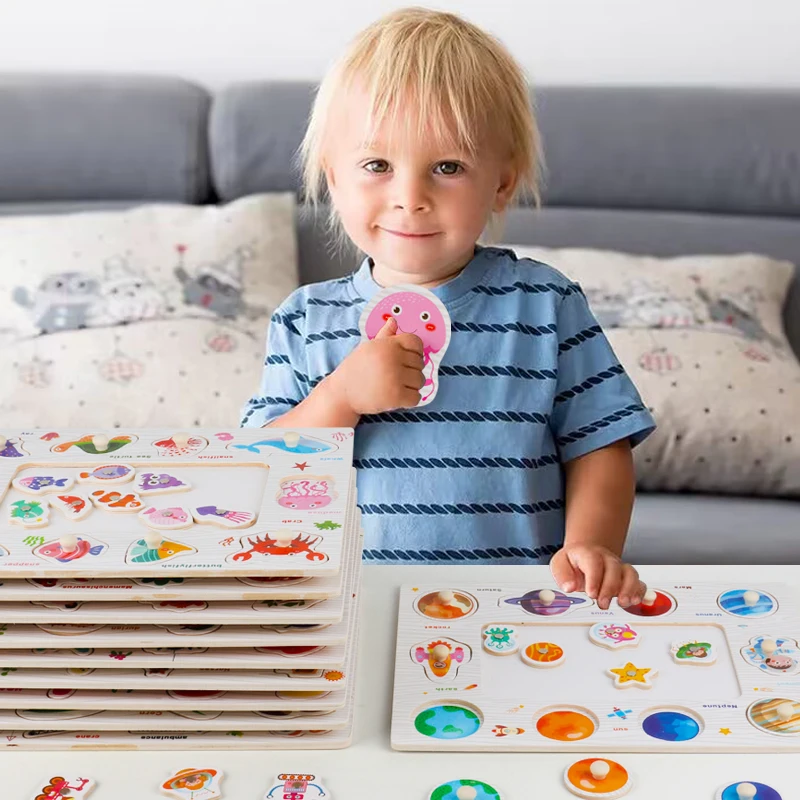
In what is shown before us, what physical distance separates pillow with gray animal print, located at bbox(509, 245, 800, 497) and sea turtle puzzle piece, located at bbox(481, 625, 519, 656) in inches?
48.6

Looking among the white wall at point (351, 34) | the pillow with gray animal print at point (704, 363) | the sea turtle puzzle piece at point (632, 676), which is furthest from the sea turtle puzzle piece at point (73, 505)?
the white wall at point (351, 34)

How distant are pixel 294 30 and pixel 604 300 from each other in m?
0.95

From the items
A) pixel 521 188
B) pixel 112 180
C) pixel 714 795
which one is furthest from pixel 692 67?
pixel 714 795

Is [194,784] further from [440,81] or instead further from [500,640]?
[440,81]

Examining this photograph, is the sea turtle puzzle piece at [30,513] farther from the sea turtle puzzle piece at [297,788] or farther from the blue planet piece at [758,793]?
the blue planet piece at [758,793]

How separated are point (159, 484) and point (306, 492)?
9 centimetres

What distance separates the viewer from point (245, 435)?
2.56ft

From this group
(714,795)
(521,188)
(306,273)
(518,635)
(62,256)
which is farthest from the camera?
(306,273)

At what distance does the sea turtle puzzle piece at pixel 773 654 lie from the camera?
699 millimetres

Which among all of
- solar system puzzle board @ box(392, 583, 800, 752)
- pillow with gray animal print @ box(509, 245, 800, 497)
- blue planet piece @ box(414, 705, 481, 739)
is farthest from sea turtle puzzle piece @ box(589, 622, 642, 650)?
pillow with gray animal print @ box(509, 245, 800, 497)

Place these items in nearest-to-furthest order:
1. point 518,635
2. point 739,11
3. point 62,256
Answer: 1. point 518,635
2. point 62,256
3. point 739,11

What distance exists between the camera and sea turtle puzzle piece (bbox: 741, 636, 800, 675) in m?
0.70

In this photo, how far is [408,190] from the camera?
3.36ft

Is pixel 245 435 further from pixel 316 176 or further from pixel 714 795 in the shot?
pixel 316 176
